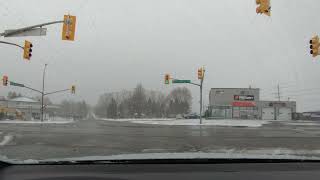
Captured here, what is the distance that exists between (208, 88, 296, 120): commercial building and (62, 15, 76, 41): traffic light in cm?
7833

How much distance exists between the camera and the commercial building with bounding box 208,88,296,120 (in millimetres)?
99500

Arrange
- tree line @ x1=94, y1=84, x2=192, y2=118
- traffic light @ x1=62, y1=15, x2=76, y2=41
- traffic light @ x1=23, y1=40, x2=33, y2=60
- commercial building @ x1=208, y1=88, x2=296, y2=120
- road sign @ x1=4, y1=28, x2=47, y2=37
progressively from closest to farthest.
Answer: traffic light @ x1=62, y1=15, x2=76, y2=41, road sign @ x1=4, y1=28, x2=47, y2=37, traffic light @ x1=23, y1=40, x2=33, y2=60, commercial building @ x1=208, y1=88, x2=296, y2=120, tree line @ x1=94, y1=84, x2=192, y2=118

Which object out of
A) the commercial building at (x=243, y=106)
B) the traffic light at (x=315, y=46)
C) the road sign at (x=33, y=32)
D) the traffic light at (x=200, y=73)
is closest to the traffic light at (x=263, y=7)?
the traffic light at (x=315, y=46)

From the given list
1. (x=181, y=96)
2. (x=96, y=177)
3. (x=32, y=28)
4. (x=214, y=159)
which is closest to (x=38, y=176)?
(x=96, y=177)

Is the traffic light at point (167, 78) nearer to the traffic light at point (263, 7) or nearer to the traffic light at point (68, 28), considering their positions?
the traffic light at point (68, 28)

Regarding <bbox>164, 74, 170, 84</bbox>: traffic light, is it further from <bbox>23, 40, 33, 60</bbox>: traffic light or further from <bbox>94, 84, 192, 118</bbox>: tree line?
<bbox>94, 84, 192, 118</bbox>: tree line

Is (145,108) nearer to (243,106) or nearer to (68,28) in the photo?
(243,106)

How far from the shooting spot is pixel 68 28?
74.9 feet

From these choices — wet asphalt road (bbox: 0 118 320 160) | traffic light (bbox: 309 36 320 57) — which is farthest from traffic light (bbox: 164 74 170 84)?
traffic light (bbox: 309 36 320 57)

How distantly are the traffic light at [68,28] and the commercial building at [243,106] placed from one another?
78327mm

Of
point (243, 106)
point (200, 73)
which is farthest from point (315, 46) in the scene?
point (243, 106)

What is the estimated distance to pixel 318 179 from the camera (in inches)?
99.7

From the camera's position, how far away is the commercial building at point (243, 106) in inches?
3917

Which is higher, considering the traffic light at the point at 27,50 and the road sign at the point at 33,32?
the road sign at the point at 33,32
